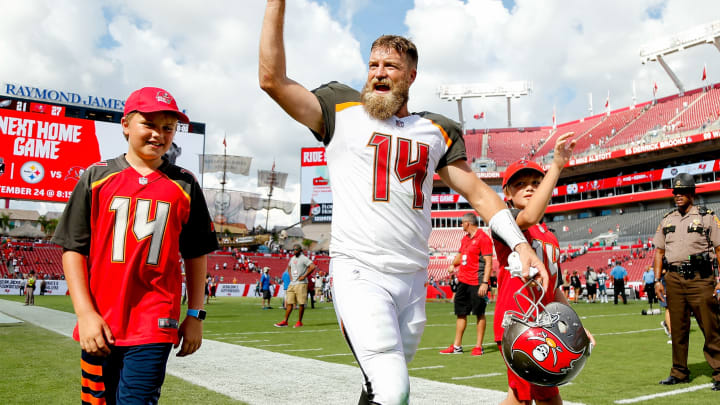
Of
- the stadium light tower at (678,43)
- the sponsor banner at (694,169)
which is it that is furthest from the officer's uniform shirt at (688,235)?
the stadium light tower at (678,43)

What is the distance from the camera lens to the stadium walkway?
4.98 m

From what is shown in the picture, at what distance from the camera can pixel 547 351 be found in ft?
8.28

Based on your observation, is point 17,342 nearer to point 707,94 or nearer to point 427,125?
point 427,125

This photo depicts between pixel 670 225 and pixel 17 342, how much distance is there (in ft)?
31.8

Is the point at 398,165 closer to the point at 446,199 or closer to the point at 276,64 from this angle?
the point at 276,64

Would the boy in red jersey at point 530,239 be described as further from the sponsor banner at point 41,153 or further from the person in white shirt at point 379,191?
the sponsor banner at point 41,153

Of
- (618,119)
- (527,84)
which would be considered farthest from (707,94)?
(527,84)

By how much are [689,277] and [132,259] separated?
5.96 metres

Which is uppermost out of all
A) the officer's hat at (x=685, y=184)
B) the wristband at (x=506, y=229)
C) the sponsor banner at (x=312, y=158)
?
the sponsor banner at (x=312, y=158)

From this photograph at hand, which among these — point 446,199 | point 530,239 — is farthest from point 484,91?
point 530,239

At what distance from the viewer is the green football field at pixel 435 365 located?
17.4 ft

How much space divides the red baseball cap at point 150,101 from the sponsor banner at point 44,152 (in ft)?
103

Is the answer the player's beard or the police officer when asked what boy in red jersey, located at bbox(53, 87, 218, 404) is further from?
the police officer

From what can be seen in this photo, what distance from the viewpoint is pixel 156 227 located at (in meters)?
2.67
